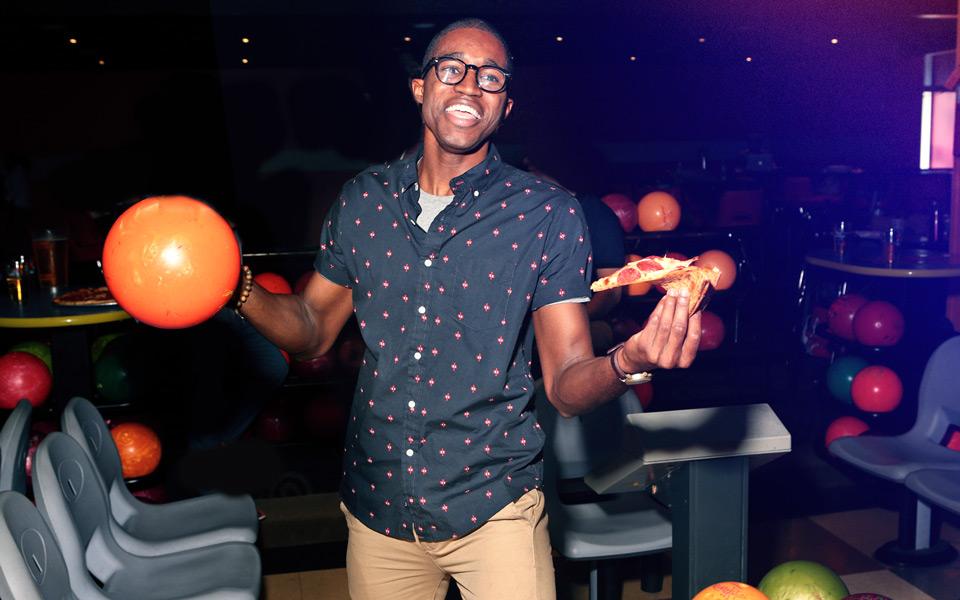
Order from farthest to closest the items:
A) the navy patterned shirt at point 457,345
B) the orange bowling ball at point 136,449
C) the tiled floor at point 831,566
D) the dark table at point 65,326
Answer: the orange bowling ball at point 136,449, the dark table at point 65,326, the tiled floor at point 831,566, the navy patterned shirt at point 457,345

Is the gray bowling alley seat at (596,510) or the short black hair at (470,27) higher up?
the short black hair at (470,27)

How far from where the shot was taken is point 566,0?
5.51m

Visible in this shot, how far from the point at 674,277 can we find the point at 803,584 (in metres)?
0.60

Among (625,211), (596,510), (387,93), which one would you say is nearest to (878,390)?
(625,211)

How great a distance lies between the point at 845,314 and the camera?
4.74 m

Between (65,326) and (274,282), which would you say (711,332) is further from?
(65,326)

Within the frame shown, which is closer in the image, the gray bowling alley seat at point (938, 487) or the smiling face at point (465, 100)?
the smiling face at point (465, 100)

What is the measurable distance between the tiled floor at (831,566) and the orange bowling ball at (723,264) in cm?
136

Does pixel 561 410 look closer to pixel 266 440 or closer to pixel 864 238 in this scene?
pixel 266 440

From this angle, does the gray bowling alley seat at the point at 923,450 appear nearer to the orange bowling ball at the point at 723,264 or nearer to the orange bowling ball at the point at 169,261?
the orange bowling ball at the point at 723,264

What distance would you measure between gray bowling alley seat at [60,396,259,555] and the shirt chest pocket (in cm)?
134

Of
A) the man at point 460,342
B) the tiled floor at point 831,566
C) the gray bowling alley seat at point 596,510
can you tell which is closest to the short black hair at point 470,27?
the man at point 460,342

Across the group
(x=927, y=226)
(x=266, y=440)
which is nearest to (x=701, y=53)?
(x=927, y=226)

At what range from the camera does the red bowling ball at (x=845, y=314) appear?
4.73 m
